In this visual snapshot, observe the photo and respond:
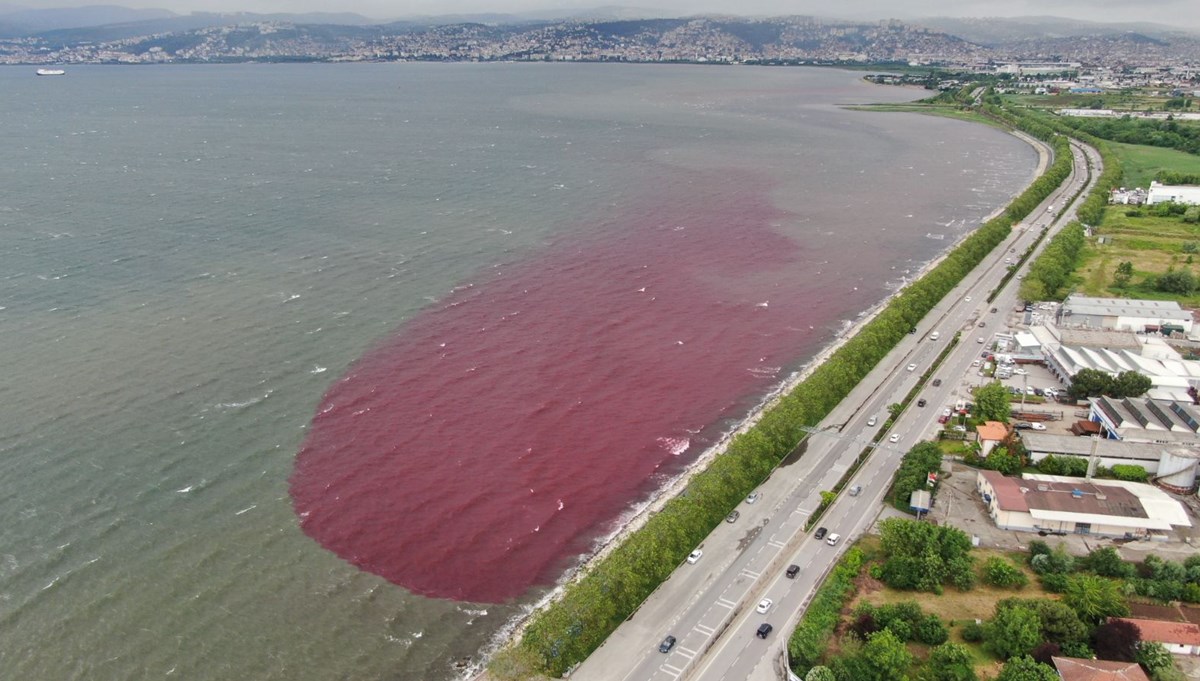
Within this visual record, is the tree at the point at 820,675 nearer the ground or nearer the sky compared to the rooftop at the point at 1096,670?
nearer the ground

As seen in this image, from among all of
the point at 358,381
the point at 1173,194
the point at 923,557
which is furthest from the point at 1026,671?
the point at 1173,194

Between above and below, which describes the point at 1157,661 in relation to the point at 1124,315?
below

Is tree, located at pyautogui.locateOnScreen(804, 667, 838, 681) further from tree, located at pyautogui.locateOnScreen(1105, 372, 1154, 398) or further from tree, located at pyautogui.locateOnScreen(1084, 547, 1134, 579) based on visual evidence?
tree, located at pyautogui.locateOnScreen(1105, 372, 1154, 398)

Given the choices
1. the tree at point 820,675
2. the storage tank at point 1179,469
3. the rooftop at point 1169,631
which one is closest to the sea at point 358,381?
the tree at point 820,675

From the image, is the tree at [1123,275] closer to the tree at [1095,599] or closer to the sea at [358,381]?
the sea at [358,381]

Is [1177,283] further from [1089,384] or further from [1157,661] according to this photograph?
[1157,661]
